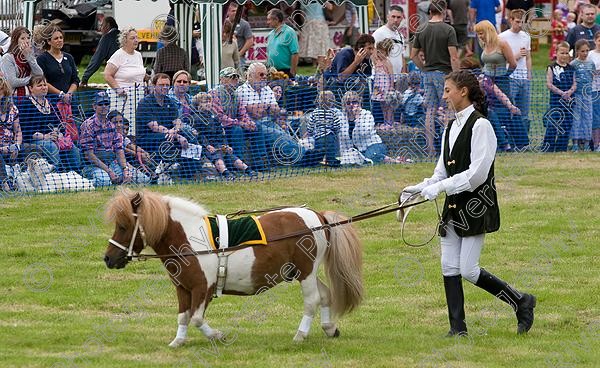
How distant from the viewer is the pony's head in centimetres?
772

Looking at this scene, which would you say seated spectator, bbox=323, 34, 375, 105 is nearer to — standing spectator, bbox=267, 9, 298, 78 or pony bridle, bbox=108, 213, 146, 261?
standing spectator, bbox=267, 9, 298, 78

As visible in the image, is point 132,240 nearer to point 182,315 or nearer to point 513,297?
point 182,315

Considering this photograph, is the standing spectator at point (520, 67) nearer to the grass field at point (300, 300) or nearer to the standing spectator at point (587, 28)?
the standing spectator at point (587, 28)

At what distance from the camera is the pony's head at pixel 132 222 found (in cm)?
772

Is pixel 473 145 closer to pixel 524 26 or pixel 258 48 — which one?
pixel 524 26

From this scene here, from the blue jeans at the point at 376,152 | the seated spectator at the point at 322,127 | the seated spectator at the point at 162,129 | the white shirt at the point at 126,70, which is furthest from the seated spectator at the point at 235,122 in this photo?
the blue jeans at the point at 376,152

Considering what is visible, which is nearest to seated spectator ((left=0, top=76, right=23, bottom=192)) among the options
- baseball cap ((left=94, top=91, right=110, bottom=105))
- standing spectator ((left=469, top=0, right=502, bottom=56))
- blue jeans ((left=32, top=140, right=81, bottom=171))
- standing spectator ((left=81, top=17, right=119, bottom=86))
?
blue jeans ((left=32, top=140, right=81, bottom=171))

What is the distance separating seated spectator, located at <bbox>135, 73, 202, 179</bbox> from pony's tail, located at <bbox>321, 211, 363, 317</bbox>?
6.33m

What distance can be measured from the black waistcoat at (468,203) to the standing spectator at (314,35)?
15786 millimetres

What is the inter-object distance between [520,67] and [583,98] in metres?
1.20

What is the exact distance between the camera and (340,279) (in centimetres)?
841

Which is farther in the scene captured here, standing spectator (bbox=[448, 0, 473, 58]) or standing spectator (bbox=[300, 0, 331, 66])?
standing spectator (bbox=[300, 0, 331, 66])

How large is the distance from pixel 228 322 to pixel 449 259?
1775 mm

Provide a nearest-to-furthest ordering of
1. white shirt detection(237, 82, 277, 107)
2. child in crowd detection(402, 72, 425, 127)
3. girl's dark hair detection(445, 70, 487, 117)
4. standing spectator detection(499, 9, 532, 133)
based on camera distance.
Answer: girl's dark hair detection(445, 70, 487, 117) → white shirt detection(237, 82, 277, 107) → child in crowd detection(402, 72, 425, 127) → standing spectator detection(499, 9, 532, 133)
